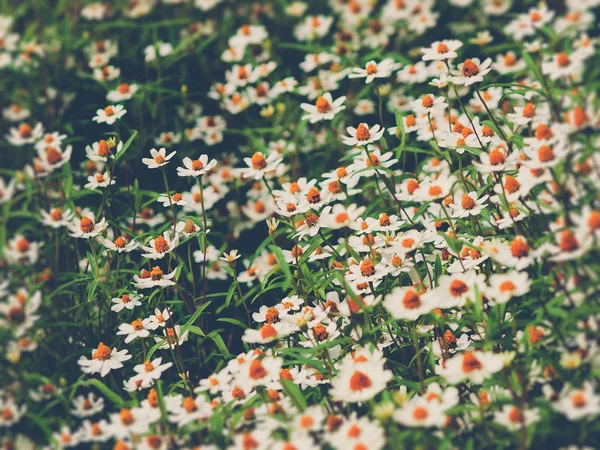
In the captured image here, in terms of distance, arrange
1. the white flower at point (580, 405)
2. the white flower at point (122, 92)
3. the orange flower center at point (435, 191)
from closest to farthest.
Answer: the white flower at point (580, 405) → the orange flower center at point (435, 191) → the white flower at point (122, 92)

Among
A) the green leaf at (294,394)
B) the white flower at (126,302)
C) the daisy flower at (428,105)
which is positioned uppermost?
the daisy flower at (428,105)

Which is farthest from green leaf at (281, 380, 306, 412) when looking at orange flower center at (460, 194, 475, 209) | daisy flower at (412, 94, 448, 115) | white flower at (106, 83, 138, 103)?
white flower at (106, 83, 138, 103)

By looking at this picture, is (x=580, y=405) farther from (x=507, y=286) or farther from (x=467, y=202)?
(x=467, y=202)

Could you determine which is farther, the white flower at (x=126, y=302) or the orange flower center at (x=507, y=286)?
the white flower at (x=126, y=302)

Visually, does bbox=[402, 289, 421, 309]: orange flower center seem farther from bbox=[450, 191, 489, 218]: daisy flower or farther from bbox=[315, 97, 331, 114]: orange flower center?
bbox=[315, 97, 331, 114]: orange flower center

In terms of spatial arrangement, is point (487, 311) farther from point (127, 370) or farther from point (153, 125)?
point (153, 125)

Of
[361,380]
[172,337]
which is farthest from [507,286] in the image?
[172,337]

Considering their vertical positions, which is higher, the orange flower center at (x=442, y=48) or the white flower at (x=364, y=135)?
the orange flower center at (x=442, y=48)

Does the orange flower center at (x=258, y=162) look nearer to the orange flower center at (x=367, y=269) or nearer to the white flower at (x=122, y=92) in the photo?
the orange flower center at (x=367, y=269)

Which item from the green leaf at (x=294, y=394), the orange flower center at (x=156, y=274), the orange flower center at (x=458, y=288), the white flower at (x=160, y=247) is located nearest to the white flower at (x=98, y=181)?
the white flower at (x=160, y=247)

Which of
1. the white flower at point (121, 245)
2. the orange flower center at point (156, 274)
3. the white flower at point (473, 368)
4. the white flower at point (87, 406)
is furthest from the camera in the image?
the white flower at point (121, 245)
